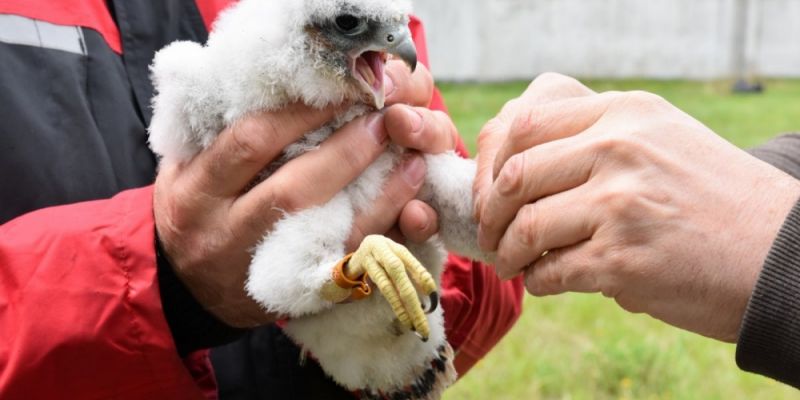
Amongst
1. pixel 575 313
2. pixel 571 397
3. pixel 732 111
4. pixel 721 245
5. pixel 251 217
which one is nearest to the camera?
pixel 721 245

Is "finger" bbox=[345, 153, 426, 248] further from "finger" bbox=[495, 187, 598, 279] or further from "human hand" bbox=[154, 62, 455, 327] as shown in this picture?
"finger" bbox=[495, 187, 598, 279]

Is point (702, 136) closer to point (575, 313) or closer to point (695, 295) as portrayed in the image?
point (695, 295)

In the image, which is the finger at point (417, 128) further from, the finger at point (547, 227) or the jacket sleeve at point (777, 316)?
the jacket sleeve at point (777, 316)

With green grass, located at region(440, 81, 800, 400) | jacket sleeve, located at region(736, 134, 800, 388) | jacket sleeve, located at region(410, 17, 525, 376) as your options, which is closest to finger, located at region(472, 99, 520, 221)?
jacket sleeve, located at region(410, 17, 525, 376)

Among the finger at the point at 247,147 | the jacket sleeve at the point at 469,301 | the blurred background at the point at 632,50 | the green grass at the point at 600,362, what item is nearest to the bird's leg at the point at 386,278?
the finger at the point at 247,147

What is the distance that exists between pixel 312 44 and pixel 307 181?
0.24 meters

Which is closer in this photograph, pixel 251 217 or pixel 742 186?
pixel 742 186

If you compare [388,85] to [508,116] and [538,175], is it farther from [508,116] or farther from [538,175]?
[538,175]

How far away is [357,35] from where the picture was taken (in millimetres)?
1562

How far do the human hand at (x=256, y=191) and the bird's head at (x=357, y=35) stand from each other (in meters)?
0.07

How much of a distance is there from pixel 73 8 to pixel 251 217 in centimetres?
61

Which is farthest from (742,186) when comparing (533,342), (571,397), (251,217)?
(533,342)

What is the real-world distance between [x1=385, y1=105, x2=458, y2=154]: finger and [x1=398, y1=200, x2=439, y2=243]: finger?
0.10 m

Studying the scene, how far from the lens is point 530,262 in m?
1.51
